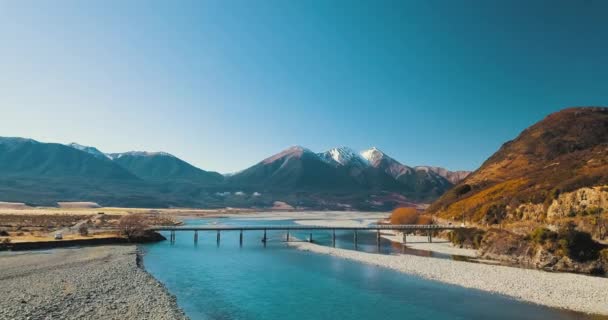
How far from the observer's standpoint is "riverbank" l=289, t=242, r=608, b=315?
36.9 metres

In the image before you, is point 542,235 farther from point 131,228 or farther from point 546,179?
point 131,228

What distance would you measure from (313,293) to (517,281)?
82.3 feet

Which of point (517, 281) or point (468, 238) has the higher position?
point (468, 238)

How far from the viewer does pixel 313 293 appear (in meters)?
40.7

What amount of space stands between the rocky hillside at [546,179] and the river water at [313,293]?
36933 millimetres

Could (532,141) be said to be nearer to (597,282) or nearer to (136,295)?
(597,282)

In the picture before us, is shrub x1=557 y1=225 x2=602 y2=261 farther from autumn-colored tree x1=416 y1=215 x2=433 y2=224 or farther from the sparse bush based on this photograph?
autumn-colored tree x1=416 y1=215 x2=433 y2=224

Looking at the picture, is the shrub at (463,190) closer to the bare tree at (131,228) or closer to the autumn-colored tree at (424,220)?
the autumn-colored tree at (424,220)

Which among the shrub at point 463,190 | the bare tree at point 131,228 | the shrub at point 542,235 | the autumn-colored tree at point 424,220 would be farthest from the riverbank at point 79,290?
the shrub at point 463,190

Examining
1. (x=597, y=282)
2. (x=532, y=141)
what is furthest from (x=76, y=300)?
(x=532, y=141)

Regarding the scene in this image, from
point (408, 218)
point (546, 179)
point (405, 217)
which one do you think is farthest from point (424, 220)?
point (546, 179)

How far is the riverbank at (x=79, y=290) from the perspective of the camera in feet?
95.8

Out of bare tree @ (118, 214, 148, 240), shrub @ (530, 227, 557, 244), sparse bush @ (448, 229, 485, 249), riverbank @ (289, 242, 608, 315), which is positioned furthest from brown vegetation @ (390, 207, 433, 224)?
bare tree @ (118, 214, 148, 240)

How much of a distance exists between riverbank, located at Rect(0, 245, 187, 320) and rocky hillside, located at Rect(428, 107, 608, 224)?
65374mm
